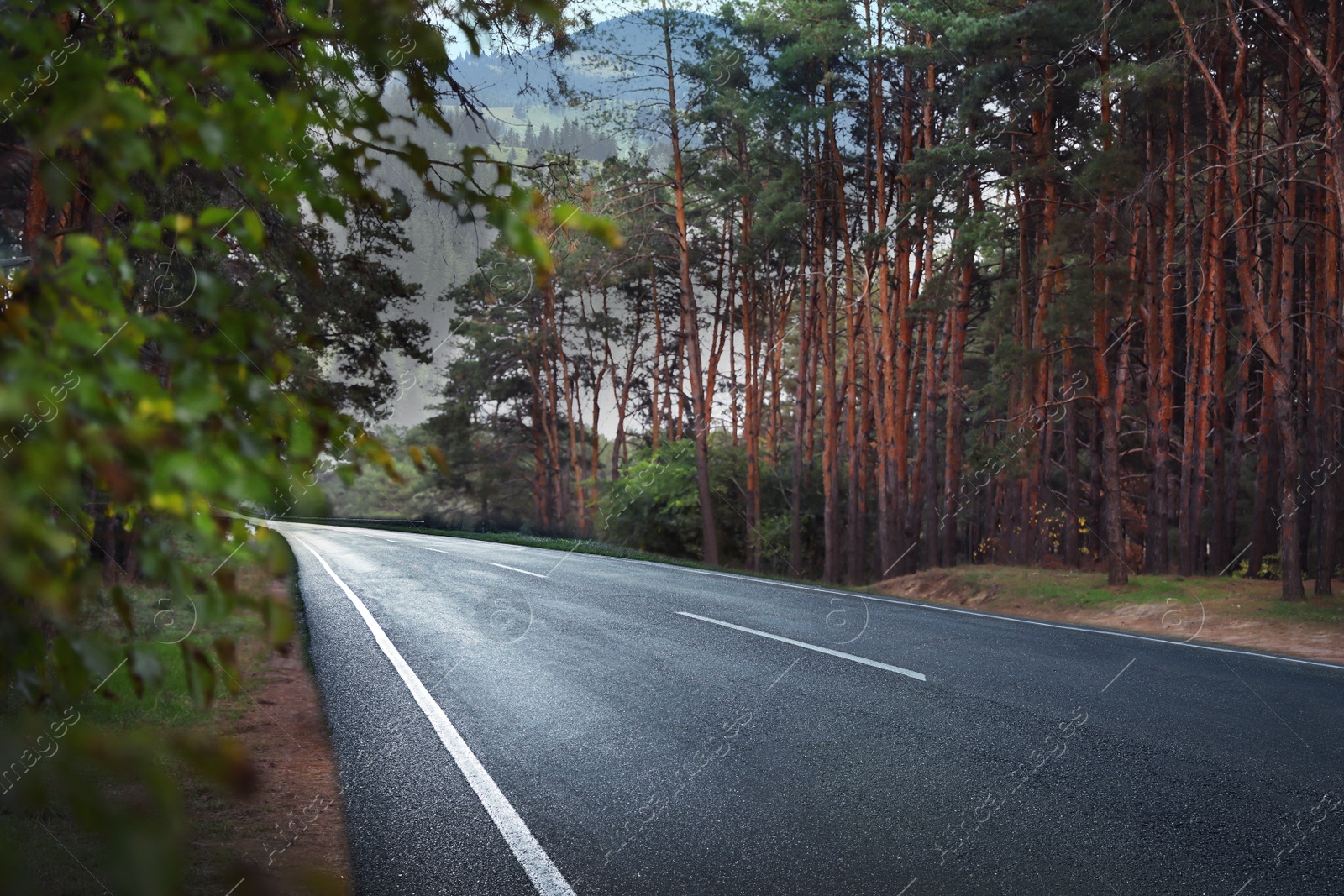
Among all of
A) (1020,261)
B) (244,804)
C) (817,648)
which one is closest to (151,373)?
(244,804)

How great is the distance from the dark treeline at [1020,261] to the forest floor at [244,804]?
494 centimetres

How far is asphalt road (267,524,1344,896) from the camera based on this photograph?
385 cm

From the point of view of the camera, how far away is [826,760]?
527 cm

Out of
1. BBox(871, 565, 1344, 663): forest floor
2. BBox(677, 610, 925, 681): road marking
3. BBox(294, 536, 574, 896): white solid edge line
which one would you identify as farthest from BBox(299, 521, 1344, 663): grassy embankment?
BBox(294, 536, 574, 896): white solid edge line

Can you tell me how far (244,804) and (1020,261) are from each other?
2496 cm

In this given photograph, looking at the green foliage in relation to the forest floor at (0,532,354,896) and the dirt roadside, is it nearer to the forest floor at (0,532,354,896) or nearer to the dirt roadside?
the forest floor at (0,532,354,896)

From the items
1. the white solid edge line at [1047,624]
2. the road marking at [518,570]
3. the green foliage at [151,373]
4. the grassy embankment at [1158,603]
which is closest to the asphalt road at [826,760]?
the white solid edge line at [1047,624]

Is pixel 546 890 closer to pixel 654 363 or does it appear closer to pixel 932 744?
pixel 932 744

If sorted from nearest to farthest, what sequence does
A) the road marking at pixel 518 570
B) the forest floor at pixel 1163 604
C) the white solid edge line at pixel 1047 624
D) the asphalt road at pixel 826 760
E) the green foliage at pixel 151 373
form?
the green foliage at pixel 151 373, the asphalt road at pixel 826 760, the white solid edge line at pixel 1047 624, the forest floor at pixel 1163 604, the road marking at pixel 518 570

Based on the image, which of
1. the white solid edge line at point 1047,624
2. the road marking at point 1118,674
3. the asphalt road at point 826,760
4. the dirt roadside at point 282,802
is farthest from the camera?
the white solid edge line at point 1047,624

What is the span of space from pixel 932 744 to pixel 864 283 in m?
23.3

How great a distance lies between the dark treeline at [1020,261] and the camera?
643 inches

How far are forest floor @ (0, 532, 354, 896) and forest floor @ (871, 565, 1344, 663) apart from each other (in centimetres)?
996

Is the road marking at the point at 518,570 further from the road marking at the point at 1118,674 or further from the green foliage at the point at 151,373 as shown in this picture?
the green foliage at the point at 151,373
